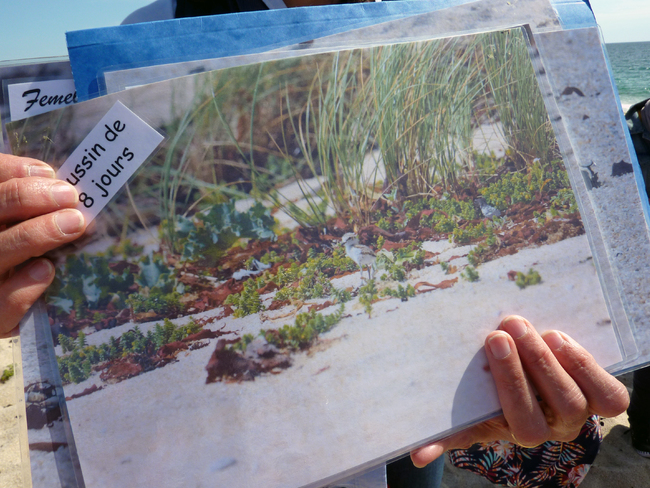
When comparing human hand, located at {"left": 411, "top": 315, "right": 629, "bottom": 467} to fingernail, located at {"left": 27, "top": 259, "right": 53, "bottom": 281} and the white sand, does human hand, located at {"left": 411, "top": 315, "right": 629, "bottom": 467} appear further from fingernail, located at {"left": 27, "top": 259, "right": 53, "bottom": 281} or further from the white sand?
fingernail, located at {"left": 27, "top": 259, "right": 53, "bottom": 281}

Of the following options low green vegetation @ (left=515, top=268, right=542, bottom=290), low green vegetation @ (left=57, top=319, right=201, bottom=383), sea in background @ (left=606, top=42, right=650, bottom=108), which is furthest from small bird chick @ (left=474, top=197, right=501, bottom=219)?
sea in background @ (left=606, top=42, right=650, bottom=108)

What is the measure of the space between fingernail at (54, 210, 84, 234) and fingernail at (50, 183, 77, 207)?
0.01 meters

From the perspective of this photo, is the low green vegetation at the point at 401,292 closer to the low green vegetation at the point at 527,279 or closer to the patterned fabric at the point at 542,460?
the low green vegetation at the point at 527,279

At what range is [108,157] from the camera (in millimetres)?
646

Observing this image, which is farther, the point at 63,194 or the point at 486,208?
the point at 486,208

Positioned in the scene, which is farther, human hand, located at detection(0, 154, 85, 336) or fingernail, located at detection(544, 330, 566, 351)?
fingernail, located at detection(544, 330, 566, 351)

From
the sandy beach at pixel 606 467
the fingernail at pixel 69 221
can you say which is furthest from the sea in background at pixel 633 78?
the fingernail at pixel 69 221

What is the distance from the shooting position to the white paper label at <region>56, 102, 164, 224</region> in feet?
2.11

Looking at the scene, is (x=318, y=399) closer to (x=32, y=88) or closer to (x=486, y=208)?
(x=486, y=208)

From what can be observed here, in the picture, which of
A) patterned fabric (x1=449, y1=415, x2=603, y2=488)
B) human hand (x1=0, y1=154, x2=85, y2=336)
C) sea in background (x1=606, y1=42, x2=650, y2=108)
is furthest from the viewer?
sea in background (x1=606, y1=42, x2=650, y2=108)

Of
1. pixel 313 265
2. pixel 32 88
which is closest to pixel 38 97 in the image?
pixel 32 88

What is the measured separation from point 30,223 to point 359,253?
20.6 inches

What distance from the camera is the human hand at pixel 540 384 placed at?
76cm

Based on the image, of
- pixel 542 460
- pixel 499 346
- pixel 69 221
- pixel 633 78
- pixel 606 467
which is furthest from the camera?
pixel 633 78
